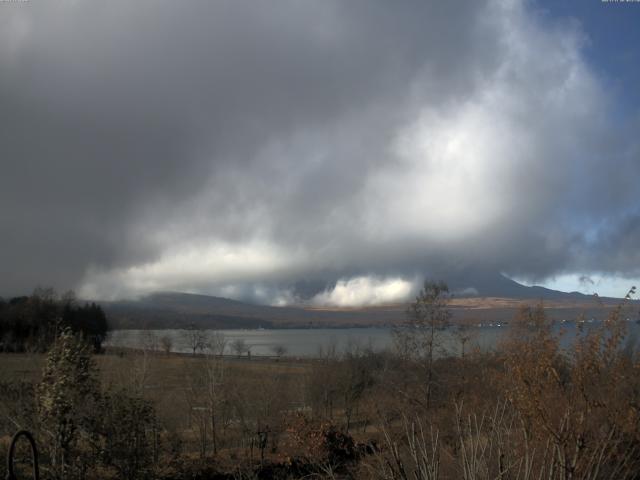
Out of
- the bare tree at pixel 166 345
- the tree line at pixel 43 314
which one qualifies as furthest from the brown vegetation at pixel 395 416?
the tree line at pixel 43 314

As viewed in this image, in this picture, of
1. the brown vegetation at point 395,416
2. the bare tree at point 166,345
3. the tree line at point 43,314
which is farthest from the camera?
the tree line at point 43,314

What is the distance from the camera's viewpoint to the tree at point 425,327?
37875mm

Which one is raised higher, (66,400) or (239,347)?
(66,400)

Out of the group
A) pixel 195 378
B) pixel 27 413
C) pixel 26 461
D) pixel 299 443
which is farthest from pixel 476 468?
pixel 195 378

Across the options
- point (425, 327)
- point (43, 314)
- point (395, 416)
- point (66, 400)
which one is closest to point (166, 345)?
point (43, 314)

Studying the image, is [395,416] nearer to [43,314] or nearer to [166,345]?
[166,345]

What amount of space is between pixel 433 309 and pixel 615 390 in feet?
79.9

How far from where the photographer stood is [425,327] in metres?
38.7

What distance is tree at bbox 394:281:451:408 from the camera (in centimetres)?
3788

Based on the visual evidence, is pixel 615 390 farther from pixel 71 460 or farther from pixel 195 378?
pixel 195 378

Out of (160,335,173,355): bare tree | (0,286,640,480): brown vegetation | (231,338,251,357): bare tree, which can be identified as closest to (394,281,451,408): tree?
(0,286,640,480): brown vegetation

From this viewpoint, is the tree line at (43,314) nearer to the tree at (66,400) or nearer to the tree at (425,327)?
the tree at (425,327)

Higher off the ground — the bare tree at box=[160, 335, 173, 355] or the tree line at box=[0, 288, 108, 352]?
the tree line at box=[0, 288, 108, 352]

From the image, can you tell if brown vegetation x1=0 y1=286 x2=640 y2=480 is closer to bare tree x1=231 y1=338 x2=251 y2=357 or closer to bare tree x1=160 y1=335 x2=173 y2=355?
bare tree x1=160 y1=335 x2=173 y2=355
